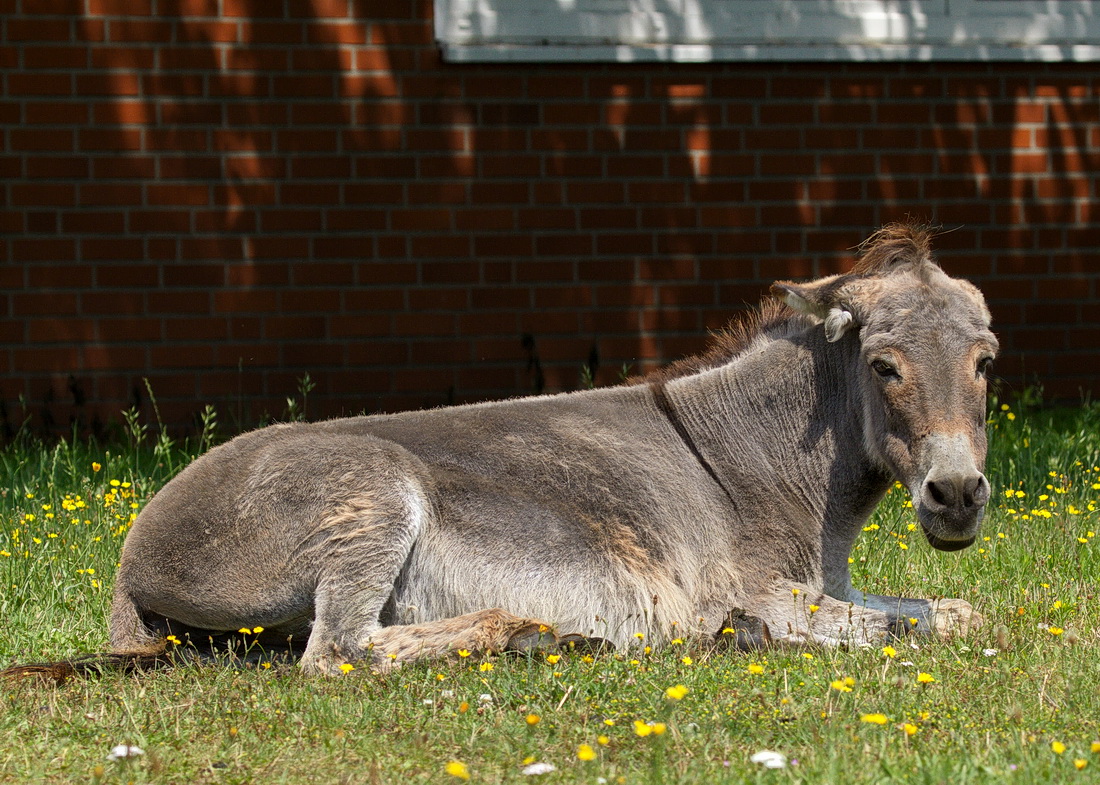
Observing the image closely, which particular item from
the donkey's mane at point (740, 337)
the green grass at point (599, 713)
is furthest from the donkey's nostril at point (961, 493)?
the donkey's mane at point (740, 337)

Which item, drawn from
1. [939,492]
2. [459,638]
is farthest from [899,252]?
[459,638]

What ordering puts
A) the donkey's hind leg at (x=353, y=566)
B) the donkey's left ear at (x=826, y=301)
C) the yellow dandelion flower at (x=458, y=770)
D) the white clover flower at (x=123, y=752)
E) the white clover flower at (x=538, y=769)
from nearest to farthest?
1. the yellow dandelion flower at (x=458, y=770)
2. the white clover flower at (x=538, y=769)
3. the white clover flower at (x=123, y=752)
4. the donkey's hind leg at (x=353, y=566)
5. the donkey's left ear at (x=826, y=301)

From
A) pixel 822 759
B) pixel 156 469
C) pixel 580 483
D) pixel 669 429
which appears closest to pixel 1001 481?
pixel 669 429

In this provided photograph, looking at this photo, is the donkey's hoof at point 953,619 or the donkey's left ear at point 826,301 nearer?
the donkey's hoof at point 953,619

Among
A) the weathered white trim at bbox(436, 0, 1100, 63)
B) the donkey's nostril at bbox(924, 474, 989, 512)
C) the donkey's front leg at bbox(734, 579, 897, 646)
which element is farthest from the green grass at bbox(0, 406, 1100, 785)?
the weathered white trim at bbox(436, 0, 1100, 63)

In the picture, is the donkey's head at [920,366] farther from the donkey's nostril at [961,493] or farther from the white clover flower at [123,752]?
the white clover flower at [123,752]

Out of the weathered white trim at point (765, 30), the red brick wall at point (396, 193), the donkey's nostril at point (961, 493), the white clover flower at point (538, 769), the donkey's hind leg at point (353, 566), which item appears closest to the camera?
the white clover flower at point (538, 769)

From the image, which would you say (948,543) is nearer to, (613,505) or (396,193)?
(613,505)

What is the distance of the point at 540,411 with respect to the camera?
201 inches

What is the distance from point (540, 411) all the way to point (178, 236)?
465 centimetres

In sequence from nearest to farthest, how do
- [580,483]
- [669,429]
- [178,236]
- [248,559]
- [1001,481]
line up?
[248,559], [580,483], [669,429], [1001,481], [178,236]

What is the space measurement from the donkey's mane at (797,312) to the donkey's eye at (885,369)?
40cm

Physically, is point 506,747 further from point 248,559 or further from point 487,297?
point 487,297

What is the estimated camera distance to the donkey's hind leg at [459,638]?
4.25 m
